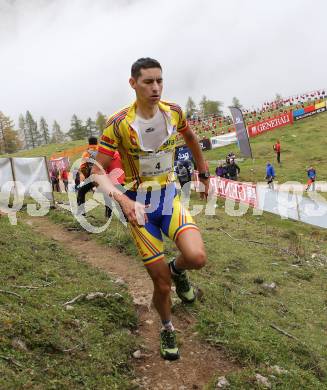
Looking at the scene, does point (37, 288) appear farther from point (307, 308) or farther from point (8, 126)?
point (8, 126)

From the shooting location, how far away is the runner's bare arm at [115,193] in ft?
13.6

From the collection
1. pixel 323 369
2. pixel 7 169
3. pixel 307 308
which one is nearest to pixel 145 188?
pixel 323 369

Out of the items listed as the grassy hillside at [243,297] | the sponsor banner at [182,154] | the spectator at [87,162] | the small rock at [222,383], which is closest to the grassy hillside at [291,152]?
the sponsor banner at [182,154]

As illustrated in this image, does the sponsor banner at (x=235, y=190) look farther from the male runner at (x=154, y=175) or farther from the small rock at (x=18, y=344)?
the small rock at (x=18, y=344)

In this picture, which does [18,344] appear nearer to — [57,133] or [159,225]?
[159,225]

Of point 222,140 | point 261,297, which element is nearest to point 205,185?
point 261,297

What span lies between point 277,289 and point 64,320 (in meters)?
5.44

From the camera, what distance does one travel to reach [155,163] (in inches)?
202

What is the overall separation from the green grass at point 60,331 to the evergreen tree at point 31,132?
147090mm

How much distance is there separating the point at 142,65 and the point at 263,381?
3990 mm

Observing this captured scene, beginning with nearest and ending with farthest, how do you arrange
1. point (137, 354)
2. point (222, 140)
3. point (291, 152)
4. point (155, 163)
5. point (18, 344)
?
point (18, 344) → point (155, 163) → point (137, 354) → point (291, 152) → point (222, 140)

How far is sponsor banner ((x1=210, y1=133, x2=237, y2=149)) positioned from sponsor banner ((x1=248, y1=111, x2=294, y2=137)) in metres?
3.74

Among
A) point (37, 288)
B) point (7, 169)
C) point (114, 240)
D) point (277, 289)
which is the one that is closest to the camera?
point (37, 288)

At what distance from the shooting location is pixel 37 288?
6375 millimetres
